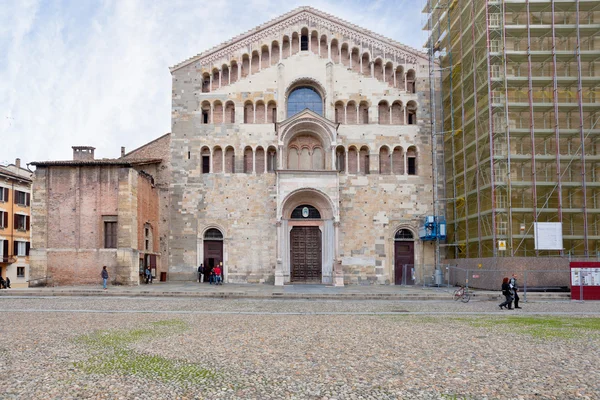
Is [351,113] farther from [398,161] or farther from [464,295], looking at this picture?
[464,295]

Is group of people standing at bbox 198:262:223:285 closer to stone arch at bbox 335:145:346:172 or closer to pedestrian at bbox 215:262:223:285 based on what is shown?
pedestrian at bbox 215:262:223:285

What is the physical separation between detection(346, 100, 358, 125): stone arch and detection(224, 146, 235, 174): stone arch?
26.5 ft

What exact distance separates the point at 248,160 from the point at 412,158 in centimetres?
1113

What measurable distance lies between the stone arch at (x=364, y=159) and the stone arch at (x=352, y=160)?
0.28 meters

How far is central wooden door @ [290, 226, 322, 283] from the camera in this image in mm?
35219

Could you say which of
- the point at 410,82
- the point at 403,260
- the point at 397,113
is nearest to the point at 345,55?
the point at 410,82

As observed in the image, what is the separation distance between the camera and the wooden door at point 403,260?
3512 cm

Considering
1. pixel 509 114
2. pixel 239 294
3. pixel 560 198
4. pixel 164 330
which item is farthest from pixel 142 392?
pixel 509 114

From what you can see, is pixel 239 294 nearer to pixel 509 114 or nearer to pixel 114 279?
pixel 114 279

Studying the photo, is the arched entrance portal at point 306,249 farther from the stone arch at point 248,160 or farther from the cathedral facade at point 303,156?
the stone arch at point 248,160

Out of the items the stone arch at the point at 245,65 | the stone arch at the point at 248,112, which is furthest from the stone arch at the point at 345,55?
the stone arch at the point at 248,112

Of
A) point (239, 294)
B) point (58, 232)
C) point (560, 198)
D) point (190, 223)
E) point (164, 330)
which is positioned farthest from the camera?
point (190, 223)

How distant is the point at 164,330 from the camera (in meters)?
13.6

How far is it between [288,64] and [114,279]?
17.9 meters
